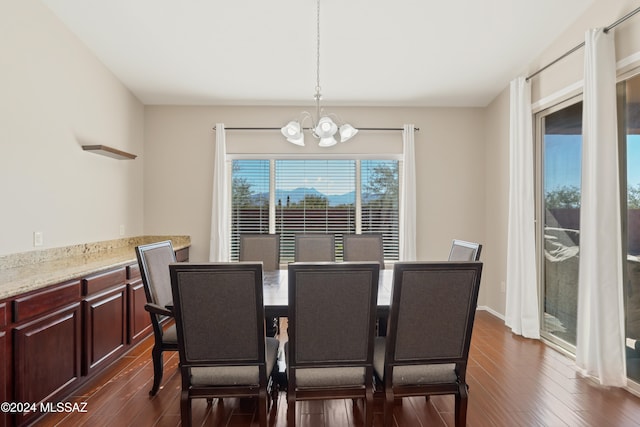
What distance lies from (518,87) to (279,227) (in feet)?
10.5

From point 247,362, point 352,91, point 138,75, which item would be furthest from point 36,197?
point 352,91

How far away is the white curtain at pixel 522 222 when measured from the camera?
11.7 feet

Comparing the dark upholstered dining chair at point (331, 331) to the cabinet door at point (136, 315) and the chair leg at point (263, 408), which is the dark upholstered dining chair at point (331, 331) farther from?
the cabinet door at point (136, 315)

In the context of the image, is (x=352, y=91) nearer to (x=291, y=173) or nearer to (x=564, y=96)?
(x=291, y=173)

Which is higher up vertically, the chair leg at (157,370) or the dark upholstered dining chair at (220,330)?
the dark upholstered dining chair at (220,330)

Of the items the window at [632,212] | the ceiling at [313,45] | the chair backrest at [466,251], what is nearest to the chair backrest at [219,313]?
the chair backrest at [466,251]

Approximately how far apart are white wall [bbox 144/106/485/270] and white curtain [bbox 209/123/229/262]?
17cm

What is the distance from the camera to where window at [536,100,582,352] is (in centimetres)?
323

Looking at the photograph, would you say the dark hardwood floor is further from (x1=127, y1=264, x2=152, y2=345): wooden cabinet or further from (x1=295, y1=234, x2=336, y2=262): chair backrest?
(x1=295, y1=234, x2=336, y2=262): chair backrest

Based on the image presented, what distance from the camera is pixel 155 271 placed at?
247cm

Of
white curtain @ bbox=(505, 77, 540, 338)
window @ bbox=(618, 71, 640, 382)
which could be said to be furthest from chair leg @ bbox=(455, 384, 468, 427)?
white curtain @ bbox=(505, 77, 540, 338)

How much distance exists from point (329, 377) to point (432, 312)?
62 centimetres

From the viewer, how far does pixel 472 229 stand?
15.3 ft

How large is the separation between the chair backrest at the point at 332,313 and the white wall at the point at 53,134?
2215 mm
